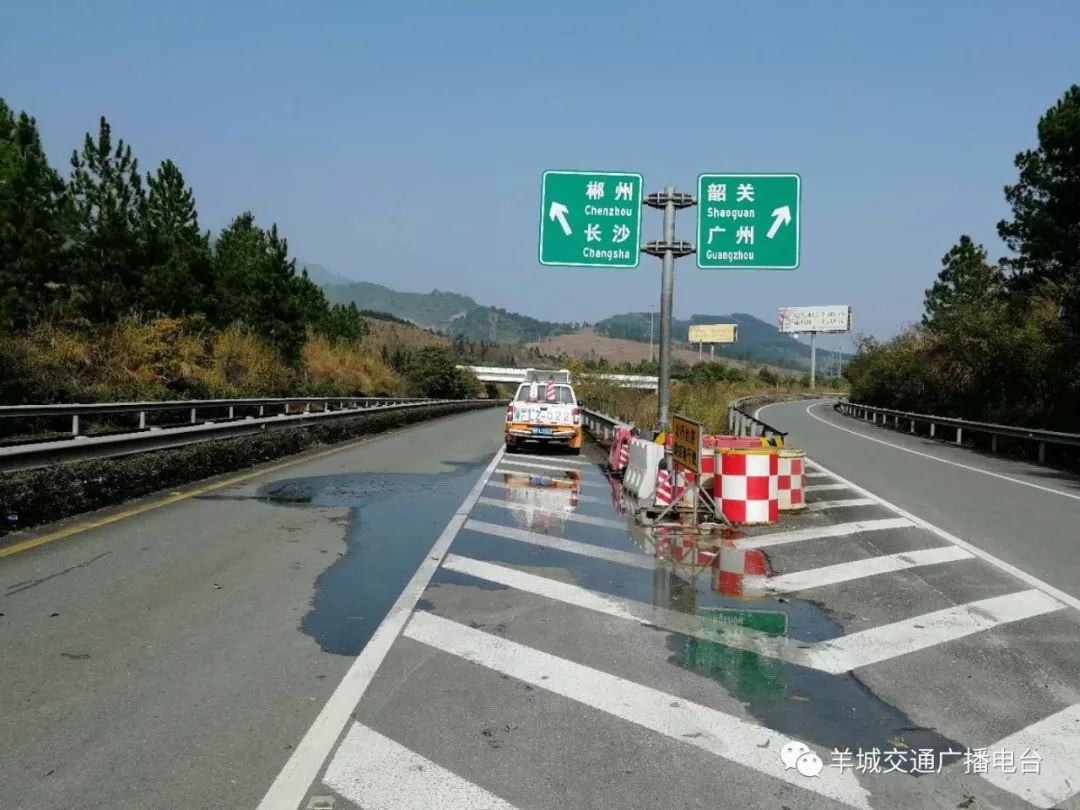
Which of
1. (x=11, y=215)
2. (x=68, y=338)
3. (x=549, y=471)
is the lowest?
(x=549, y=471)

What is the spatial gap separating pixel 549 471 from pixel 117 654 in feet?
42.7

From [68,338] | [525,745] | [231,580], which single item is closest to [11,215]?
[68,338]

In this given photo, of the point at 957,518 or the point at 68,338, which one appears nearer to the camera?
the point at 957,518

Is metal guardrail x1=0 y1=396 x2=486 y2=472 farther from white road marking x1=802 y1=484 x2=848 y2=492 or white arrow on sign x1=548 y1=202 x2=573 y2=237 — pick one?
white road marking x1=802 y1=484 x2=848 y2=492

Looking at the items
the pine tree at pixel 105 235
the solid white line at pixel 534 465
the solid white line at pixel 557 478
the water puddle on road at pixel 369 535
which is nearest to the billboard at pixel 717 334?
the pine tree at pixel 105 235

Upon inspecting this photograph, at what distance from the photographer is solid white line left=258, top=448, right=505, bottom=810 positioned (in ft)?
12.4

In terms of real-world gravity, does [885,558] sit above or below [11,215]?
below

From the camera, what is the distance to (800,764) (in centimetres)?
422

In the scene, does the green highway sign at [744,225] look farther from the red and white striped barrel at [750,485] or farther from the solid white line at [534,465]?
the red and white striped barrel at [750,485]

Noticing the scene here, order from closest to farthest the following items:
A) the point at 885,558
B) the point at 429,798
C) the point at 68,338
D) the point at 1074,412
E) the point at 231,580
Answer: the point at 429,798
the point at 231,580
the point at 885,558
the point at 1074,412
the point at 68,338

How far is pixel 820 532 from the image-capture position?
1092cm

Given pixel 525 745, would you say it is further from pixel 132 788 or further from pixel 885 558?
pixel 885 558

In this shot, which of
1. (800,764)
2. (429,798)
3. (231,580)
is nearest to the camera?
(429,798)

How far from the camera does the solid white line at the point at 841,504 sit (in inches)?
513
